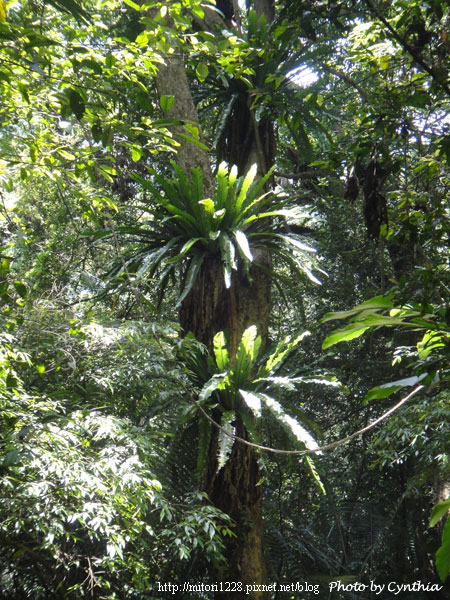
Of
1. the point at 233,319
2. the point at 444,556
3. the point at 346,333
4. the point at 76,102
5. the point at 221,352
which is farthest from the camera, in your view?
the point at 233,319

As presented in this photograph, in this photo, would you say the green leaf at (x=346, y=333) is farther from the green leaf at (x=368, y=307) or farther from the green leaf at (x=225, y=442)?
the green leaf at (x=225, y=442)

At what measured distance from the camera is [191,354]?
140 inches

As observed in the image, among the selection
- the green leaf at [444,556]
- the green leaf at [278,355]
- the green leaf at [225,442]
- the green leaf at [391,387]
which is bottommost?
the green leaf at [444,556]

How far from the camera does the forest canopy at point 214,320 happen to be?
2.28 m

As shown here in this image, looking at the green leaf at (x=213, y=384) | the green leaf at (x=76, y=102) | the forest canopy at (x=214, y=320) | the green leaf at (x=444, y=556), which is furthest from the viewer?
the green leaf at (x=213, y=384)

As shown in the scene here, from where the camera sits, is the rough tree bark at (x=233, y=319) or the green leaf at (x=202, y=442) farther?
the rough tree bark at (x=233, y=319)

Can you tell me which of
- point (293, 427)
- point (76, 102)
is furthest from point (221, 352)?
point (76, 102)

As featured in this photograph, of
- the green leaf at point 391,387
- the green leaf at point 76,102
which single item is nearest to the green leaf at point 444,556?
the green leaf at point 391,387

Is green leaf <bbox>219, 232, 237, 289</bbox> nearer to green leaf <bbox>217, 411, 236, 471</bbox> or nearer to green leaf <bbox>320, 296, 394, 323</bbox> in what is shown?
green leaf <bbox>217, 411, 236, 471</bbox>

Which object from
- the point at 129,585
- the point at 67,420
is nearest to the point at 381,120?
the point at 67,420

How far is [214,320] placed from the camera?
13.0 ft

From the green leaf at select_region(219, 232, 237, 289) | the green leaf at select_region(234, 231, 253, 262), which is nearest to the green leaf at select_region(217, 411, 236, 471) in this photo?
the green leaf at select_region(219, 232, 237, 289)

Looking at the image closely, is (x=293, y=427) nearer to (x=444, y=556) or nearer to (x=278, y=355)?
(x=278, y=355)

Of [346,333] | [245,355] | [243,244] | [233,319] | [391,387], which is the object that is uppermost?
[243,244]
